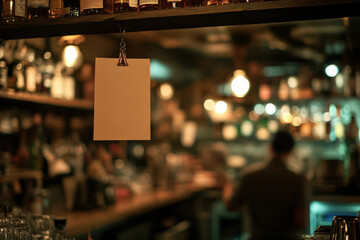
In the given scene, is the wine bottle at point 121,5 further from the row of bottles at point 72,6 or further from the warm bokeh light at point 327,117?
the warm bokeh light at point 327,117

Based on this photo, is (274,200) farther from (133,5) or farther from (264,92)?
(133,5)

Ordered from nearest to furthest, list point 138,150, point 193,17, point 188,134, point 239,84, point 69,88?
point 193,17, point 69,88, point 239,84, point 138,150, point 188,134

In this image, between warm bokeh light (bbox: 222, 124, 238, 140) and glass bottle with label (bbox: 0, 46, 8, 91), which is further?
warm bokeh light (bbox: 222, 124, 238, 140)

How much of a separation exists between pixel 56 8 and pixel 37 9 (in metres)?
0.07

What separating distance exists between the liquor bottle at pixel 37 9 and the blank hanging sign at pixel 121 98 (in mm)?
333

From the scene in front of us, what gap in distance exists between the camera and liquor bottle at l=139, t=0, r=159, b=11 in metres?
1.44

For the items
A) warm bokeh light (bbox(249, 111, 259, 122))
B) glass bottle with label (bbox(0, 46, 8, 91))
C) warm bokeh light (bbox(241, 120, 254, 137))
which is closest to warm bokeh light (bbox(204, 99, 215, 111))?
warm bokeh light (bbox(241, 120, 254, 137))

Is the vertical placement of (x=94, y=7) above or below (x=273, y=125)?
above

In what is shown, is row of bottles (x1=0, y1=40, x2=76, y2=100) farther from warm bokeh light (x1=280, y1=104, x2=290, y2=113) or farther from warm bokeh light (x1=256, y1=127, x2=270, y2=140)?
warm bokeh light (x1=256, y1=127, x2=270, y2=140)

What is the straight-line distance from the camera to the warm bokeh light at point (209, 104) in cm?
709

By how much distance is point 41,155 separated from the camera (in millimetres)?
3873

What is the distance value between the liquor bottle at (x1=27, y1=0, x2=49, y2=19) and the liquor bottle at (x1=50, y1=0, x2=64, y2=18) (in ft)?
0.06

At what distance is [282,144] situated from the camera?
4.13 metres

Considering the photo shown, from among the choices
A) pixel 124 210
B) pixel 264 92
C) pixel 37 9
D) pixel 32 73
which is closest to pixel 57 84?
pixel 32 73
